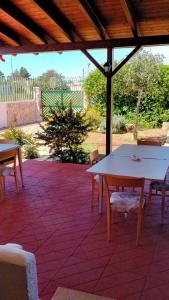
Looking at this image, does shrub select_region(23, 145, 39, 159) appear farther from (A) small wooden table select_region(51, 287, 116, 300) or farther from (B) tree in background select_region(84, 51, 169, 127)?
(A) small wooden table select_region(51, 287, 116, 300)

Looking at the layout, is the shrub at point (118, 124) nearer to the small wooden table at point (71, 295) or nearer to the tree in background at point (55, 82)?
the tree in background at point (55, 82)

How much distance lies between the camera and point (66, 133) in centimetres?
614

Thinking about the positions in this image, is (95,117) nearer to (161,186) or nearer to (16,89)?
(16,89)

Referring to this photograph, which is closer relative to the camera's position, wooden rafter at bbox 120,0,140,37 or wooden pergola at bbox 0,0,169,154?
wooden rafter at bbox 120,0,140,37

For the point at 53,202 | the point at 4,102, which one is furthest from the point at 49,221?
the point at 4,102

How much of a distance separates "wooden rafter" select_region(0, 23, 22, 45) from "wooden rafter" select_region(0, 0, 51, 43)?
55cm

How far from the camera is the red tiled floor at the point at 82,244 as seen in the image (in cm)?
222

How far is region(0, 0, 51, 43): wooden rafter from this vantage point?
433cm

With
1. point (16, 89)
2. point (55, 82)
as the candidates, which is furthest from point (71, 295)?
point (16, 89)

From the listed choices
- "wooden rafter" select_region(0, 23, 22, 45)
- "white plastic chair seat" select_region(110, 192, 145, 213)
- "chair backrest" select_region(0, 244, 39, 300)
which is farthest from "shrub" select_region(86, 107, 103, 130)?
"chair backrest" select_region(0, 244, 39, 300)

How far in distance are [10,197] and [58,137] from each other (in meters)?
2.32

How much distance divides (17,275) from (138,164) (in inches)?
82.5

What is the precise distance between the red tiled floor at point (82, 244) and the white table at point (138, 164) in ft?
1.73

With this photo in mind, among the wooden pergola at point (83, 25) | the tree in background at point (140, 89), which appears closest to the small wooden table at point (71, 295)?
the wooden pergola at point (83, 25)
